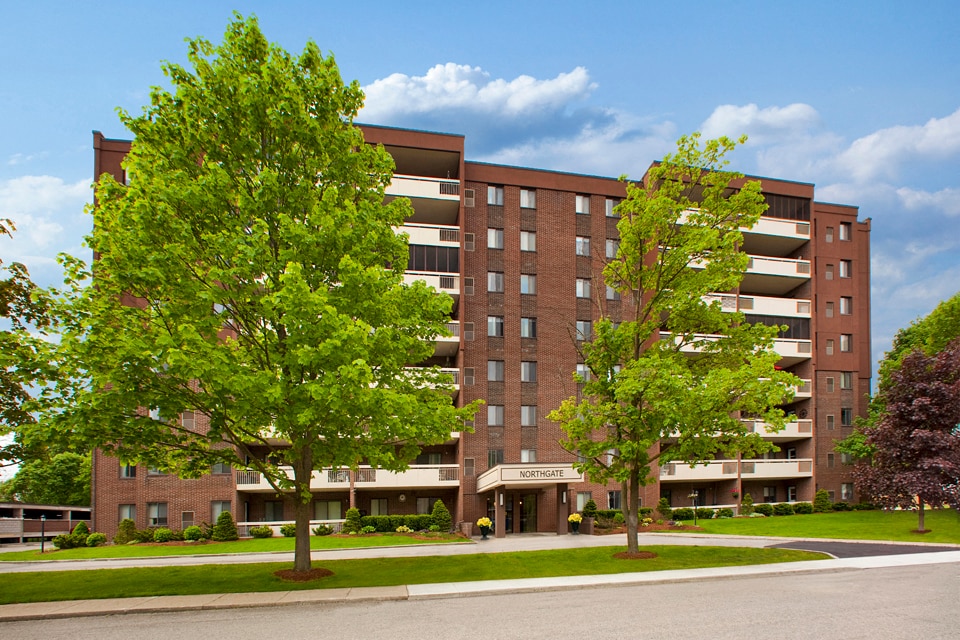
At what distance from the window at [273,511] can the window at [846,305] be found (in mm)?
38738

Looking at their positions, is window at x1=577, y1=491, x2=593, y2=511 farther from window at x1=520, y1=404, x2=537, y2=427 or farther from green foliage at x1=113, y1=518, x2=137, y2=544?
green foliage at x1=113, y1=518, x2=137, y2=544

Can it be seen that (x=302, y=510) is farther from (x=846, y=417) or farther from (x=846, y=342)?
(x=846, y=342)

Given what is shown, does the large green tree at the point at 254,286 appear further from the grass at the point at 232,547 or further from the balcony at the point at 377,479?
the balcony at the point at 377,479

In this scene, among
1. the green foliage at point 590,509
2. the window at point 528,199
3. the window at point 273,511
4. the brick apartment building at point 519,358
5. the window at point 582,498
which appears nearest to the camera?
the brick apartment building at point 519,358

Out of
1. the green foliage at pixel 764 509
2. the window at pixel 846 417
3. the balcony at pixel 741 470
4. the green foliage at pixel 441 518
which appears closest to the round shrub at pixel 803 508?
the green foliage at pixel 764 509

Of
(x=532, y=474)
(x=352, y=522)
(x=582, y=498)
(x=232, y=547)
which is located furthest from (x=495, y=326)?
(x=232, y=547)

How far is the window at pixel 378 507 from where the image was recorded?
1571 inches

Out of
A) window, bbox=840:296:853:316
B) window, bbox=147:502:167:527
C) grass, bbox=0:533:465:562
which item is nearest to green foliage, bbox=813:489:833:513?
window, bbox=840:296:853:316

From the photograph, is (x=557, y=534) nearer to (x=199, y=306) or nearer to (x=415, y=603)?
(x=415, y=603)

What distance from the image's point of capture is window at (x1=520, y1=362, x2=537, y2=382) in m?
41.8

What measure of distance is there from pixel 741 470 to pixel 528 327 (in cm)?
1739

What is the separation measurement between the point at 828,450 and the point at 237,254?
44858 mm

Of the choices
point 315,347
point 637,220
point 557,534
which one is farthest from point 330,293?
point 557,534

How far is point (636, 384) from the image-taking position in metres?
19.0
